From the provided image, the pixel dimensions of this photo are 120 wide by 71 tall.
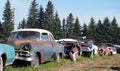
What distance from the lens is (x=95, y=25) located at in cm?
12194

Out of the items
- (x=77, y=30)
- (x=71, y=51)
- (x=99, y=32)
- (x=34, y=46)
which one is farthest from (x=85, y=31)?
(x=34, y=46)

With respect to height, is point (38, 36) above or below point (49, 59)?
above

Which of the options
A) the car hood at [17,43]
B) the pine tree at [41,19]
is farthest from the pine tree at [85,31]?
the car hood at [17,43]

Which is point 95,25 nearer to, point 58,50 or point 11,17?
point 11,17

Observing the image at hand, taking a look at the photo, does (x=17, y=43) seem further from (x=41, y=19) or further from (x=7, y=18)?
(x=41, y=19)

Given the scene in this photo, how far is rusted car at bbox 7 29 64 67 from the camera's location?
17205 mm

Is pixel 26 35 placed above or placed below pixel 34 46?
above

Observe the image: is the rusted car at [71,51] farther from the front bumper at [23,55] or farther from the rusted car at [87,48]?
the front bumper at [23,55]

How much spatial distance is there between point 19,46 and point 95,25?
105 meters

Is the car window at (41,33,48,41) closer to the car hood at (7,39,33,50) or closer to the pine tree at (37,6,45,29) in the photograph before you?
the car hood at (7,39,33,50)

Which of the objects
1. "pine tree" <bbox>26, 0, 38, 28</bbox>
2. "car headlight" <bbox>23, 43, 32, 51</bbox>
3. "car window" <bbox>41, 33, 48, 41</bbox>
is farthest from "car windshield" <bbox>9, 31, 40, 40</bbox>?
"pine tree" <bbox>26, 0, 38, 28</bbox>

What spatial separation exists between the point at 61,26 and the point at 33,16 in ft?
42.9

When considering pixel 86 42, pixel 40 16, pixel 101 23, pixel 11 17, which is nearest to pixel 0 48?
pixel 86 42

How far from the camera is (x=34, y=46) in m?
17.5
